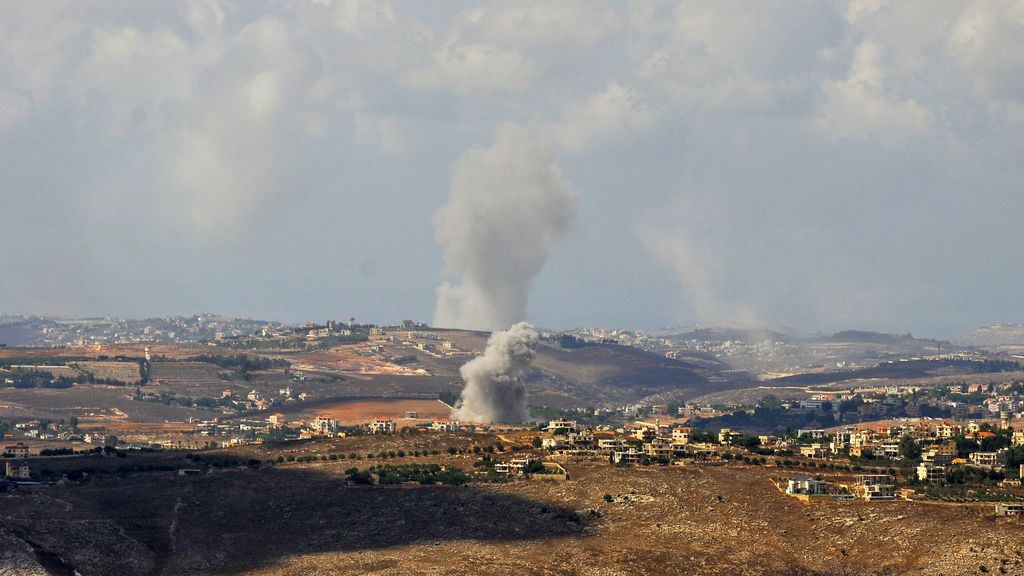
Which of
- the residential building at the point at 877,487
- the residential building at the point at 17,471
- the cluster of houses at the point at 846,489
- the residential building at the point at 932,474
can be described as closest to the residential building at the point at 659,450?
the cluster of houses at the point at 846,489

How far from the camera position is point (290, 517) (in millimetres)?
165125

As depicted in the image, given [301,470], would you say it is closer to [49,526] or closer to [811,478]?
[49,526]

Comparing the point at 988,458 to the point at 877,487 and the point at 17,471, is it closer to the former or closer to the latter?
the point at 877,487

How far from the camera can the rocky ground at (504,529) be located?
469 feet

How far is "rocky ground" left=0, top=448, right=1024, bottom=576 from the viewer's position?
469 feet

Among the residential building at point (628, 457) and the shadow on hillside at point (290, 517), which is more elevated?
the residential building at point (628, 457)

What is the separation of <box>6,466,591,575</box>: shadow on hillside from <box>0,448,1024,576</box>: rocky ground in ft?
0.79

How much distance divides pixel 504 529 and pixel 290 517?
19.8 meters

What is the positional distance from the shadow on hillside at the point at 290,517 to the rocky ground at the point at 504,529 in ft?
0.79

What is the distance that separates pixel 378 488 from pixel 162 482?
76.3ft

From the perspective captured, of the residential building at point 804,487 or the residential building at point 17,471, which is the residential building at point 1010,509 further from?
the residential building at point 17,471

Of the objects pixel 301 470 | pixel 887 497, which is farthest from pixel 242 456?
pixel 887 497

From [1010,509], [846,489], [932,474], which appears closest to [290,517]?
[846,489]

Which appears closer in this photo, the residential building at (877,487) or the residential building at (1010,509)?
the residential building at (1010,509)
